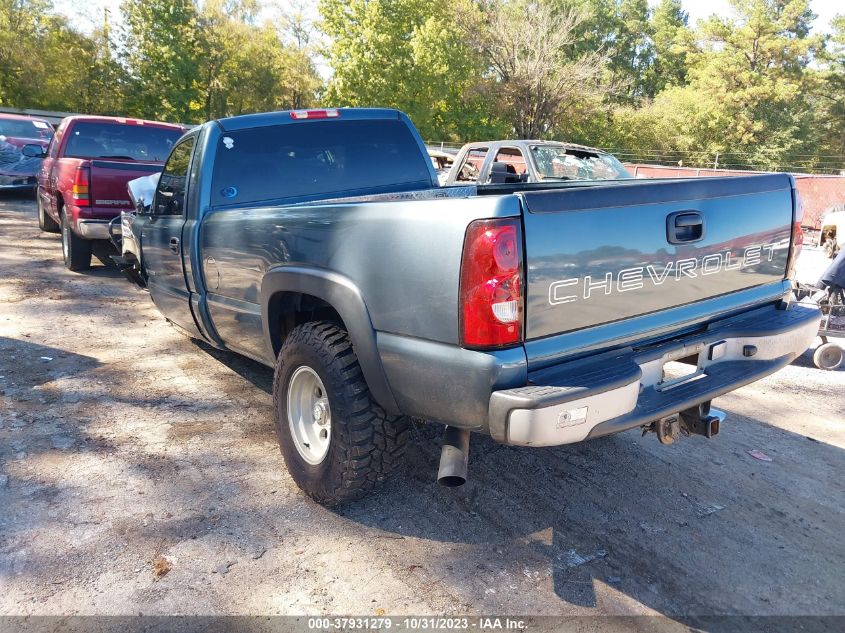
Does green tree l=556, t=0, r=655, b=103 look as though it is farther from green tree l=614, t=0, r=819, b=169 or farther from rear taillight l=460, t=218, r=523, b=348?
rear taillight l=460, t=218, r=523, b=348

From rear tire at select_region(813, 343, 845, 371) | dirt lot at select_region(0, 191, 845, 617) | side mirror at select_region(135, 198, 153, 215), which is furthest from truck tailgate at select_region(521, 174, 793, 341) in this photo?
side mirror at select_region(135, 198, 153, 215)

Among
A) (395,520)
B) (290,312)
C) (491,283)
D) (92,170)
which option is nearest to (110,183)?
(92,170)

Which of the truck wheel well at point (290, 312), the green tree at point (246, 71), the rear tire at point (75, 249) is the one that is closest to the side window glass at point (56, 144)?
the rear tire at point (75, 249)

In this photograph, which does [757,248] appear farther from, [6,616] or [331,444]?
[6,616]

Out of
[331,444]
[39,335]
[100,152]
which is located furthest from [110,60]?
[331,444]

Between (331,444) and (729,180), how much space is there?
2.18 meters

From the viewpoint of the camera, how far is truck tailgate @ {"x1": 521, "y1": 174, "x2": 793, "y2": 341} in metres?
2.52

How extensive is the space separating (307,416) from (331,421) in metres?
Answer: 0.42

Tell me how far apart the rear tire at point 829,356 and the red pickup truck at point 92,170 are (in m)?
7.42

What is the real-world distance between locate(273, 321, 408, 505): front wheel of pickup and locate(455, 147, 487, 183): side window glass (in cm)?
783

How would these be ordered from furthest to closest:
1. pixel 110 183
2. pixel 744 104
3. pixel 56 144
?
pixel 744 104
pixel 56 144
pixel 110 183

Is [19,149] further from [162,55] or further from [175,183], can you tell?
[162,55]

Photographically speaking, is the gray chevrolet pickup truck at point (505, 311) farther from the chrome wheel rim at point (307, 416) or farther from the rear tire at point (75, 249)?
the rear tire at point (75, 249)

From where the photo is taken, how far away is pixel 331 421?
307cm
